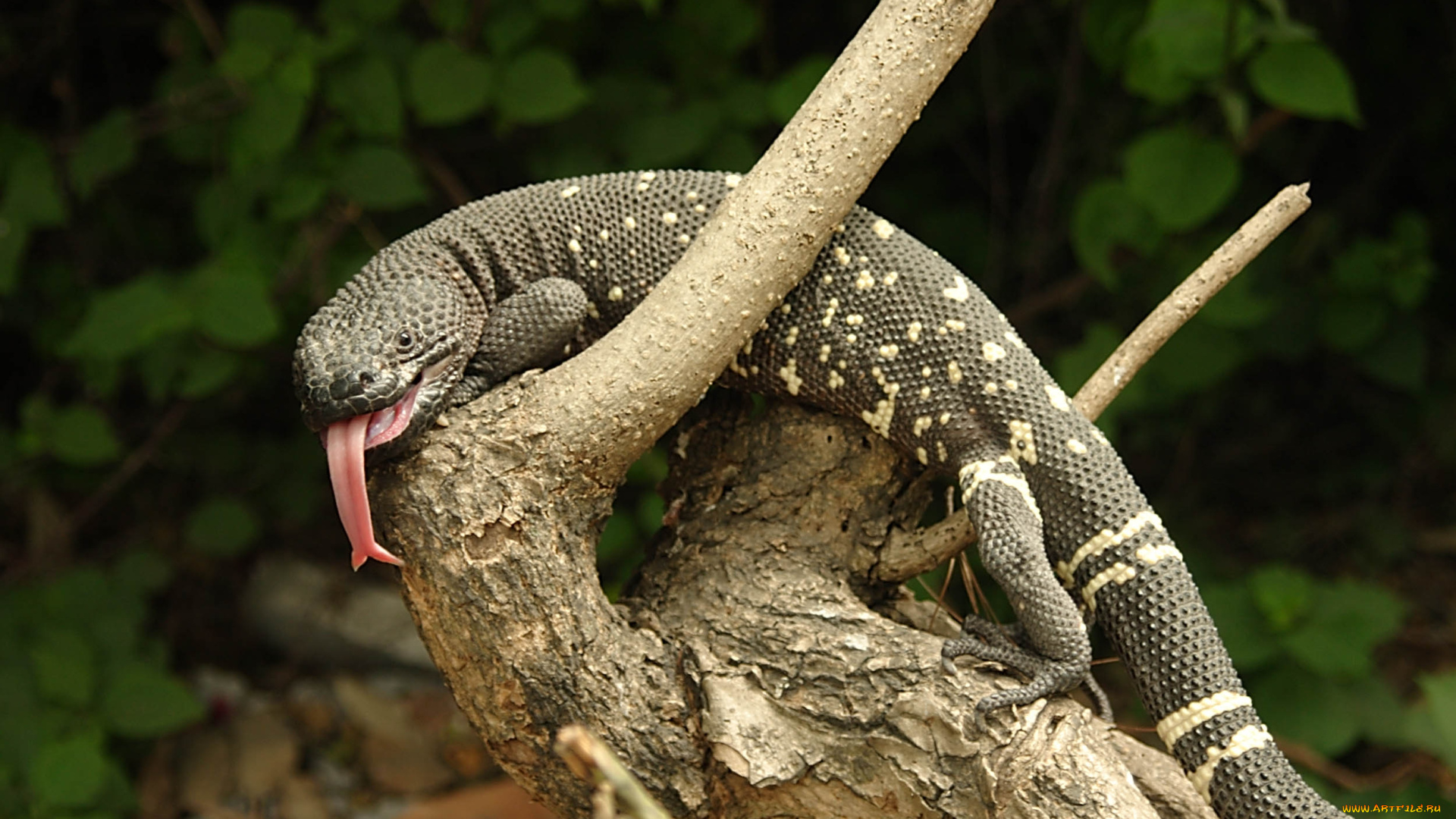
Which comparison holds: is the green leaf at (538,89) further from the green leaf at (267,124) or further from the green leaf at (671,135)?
the green leaf at (267,124)

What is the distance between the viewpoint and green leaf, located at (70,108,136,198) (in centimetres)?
342

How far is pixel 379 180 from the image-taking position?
318 cm

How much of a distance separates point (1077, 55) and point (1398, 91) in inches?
48.0

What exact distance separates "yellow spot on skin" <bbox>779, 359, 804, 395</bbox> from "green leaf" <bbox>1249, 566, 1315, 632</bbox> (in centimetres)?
168

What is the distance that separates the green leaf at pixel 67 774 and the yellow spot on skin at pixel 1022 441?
239 centimetres

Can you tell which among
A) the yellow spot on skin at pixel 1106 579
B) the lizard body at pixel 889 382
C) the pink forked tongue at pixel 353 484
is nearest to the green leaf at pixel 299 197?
the lizard body at pixel 889 382

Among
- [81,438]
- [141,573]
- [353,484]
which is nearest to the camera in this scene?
[353,484]

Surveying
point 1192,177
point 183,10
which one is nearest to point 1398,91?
point 1192,177

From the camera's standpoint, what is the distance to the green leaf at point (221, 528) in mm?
4035

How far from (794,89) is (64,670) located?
2.56m

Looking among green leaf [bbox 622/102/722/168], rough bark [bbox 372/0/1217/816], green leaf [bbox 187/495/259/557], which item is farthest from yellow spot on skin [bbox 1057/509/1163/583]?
green leaf [bbox 187/495/259/557]

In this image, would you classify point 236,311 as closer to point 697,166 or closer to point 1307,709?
point 697,166

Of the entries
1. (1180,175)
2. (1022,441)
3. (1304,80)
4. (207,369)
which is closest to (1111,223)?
(1180,175)

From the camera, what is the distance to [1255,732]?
1.90 meters
